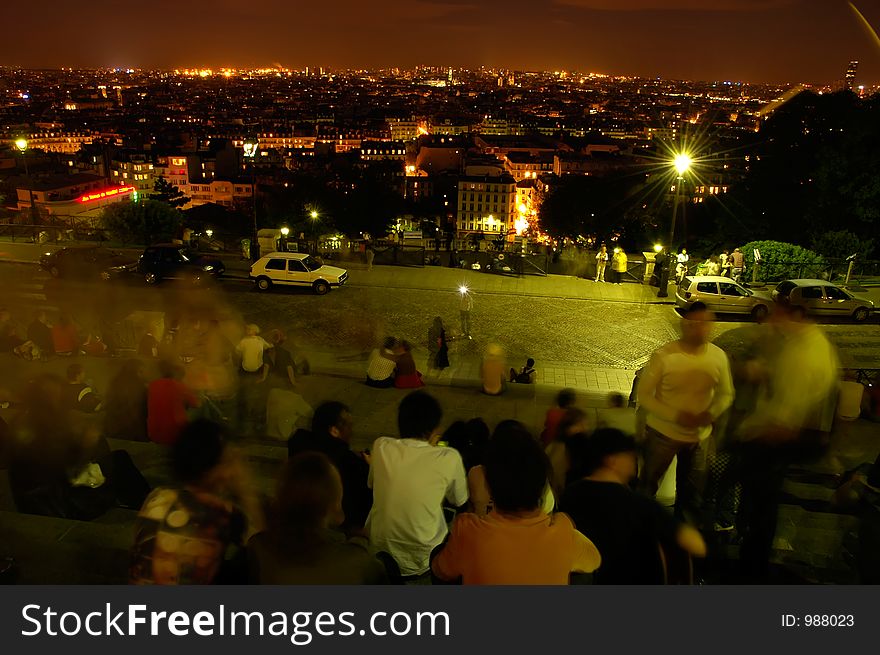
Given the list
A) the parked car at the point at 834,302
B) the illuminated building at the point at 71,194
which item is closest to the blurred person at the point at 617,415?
the parked car at the point at 834,302

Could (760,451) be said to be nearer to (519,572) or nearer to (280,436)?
(519,572)

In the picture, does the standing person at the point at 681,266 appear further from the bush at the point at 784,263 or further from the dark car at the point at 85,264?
the dark car at the point at 85,264

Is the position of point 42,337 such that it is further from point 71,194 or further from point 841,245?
point 71,194

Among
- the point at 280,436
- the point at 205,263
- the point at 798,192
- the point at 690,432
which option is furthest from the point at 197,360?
the point at 798,192

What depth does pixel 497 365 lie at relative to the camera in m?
9.91

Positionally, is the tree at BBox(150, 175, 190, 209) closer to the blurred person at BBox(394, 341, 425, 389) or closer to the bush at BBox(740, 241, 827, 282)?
the bush at BBox(740, 241, 827, 282)

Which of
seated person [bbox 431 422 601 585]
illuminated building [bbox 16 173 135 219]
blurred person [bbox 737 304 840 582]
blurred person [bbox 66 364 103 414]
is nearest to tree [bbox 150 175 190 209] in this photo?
illuminated building [bbox 16 173 135 219]

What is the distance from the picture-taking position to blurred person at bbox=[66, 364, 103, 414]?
7067mm

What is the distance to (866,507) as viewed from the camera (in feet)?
18.3

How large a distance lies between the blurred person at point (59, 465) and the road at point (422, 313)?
322 inches

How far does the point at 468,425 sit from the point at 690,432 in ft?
5.89

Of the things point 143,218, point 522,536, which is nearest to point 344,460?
point 522,536

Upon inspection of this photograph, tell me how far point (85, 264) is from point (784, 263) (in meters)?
18.1

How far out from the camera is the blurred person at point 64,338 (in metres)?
10.5
